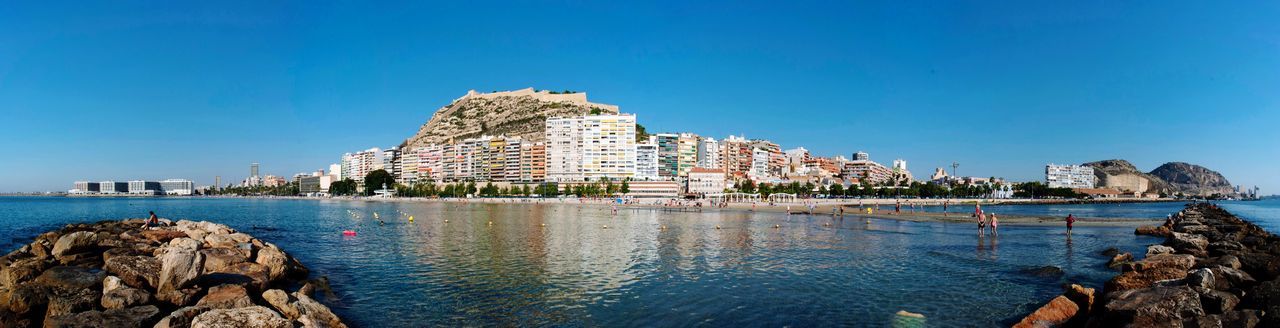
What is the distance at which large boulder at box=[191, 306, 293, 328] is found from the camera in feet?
A: 29.6

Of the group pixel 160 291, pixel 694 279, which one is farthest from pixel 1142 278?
pixel 160 291

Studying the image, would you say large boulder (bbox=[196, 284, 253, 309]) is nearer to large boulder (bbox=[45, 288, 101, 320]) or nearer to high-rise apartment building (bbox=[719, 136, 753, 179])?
large boulder (bbox=[45, 288, 101, 320])

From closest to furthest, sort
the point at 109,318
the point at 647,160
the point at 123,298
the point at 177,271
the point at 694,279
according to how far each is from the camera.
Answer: the point at 109,318
the point at 123,298
the point at 177,271
the point at 694,279
the point at 647,160

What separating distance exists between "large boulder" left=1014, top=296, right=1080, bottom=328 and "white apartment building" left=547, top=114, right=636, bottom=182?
142 metres

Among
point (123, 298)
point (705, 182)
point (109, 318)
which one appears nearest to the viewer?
point (109, 318)

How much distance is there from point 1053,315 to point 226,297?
14.5 metres

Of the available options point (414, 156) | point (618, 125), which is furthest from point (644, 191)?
point (414, 156)

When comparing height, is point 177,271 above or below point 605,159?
below

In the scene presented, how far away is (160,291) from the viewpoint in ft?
41.3

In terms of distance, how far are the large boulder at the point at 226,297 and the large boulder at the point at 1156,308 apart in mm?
13640

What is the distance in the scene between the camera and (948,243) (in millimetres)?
28734

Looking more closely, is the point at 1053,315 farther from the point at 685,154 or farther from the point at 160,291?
the point at 685,154

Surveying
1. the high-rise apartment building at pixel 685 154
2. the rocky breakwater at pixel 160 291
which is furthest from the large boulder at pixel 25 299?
the high-rise apartment building at pixel 685 154

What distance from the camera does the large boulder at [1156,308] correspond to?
8977 millimetres
